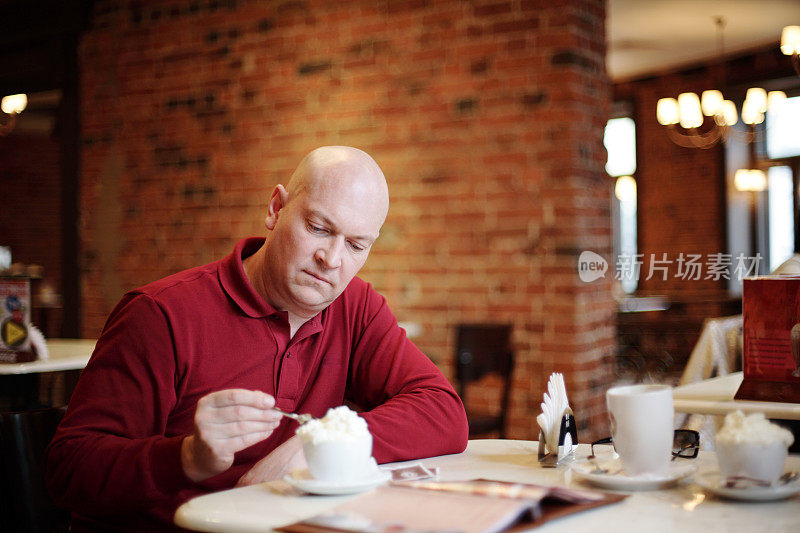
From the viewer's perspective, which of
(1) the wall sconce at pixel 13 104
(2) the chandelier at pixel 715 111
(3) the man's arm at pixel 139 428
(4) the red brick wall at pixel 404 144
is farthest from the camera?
(2) the chandelier at pixel 715 111

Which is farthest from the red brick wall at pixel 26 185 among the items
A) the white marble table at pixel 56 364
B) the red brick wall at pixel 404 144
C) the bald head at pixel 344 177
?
the bald head at pixel 344 177

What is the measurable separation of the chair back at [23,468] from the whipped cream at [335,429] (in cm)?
81

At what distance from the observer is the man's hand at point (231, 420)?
1.16m

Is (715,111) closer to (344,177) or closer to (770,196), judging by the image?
(770,196)

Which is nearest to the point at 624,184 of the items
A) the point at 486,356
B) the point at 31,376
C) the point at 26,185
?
the point at 26,185

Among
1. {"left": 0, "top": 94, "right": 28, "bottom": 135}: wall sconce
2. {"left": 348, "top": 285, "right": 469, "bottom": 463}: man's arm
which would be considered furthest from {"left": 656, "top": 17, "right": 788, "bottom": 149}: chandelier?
{"left": 348, "top": 285, "right": 469, "bottom": 463}: man's arm

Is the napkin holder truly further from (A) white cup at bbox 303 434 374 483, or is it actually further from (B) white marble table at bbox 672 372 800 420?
(B) white marble table at bbox 672 372 800 420

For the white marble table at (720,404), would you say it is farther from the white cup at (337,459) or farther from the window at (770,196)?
the window at (770,196)

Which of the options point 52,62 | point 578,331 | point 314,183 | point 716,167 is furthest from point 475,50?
point 716,167

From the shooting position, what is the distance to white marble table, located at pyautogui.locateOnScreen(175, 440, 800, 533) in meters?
0.99

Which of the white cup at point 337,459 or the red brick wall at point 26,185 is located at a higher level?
the red brick wall at point 26,185

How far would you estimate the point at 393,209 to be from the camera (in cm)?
448

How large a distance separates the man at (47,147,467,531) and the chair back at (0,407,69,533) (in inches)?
8.8

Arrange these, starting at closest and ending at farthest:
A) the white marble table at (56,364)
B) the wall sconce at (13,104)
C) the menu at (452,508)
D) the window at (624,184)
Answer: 1. the menu at (452,508)
2. the white marble table at (56,364)
3. the wall sconce at (13,104)
4. the window at (624,184)
